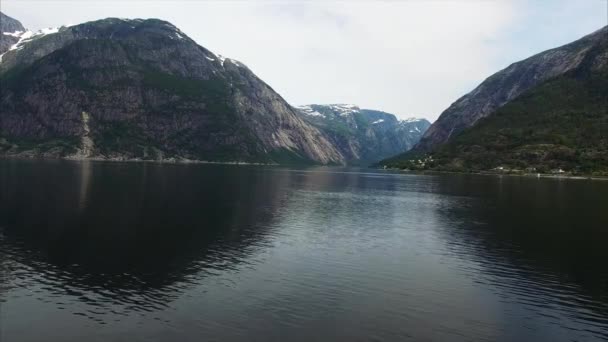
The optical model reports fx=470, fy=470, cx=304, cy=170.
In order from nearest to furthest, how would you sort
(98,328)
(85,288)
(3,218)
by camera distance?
1. (98,328)
2. (85,288)
3. (3,218)

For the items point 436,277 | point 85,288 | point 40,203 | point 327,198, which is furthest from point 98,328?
point 327,198

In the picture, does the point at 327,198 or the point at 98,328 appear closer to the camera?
the point at 98,328

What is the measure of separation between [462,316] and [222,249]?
38528mm

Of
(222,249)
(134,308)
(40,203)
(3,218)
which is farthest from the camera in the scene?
(40,203)

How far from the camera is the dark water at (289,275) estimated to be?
41719 millimetres

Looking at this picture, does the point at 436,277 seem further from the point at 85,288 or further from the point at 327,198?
the point at 327,198

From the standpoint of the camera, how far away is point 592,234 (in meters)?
92.8

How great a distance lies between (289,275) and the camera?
5934 centimetres

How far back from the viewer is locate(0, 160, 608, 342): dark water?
41.7m

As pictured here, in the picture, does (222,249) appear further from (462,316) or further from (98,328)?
(462,316)

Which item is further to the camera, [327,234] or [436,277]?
[327,234]

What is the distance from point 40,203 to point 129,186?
53.5 m

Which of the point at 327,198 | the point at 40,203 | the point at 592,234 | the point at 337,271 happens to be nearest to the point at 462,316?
the point at 337,271

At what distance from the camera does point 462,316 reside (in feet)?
152
